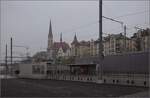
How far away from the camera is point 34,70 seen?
43312 millimetres

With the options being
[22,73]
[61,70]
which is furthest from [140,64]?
[22,73]

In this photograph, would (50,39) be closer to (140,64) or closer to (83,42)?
(83,42)

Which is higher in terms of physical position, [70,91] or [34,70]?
[70,91]

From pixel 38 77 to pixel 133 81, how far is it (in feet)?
69.8

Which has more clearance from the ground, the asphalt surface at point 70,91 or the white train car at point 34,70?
the asphalt surface at point 70,91

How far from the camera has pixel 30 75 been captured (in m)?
44.5

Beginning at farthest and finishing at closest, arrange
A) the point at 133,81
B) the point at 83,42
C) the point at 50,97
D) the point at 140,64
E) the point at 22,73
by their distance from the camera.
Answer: the point at 83,42
the point at 22,73
the point at 140,64
the point at 133,81
the point at 50,97

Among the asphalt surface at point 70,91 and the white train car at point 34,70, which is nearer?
the asphalt surface at point 70,91

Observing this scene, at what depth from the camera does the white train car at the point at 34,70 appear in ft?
136

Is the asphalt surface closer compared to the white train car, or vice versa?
the asphalt surface

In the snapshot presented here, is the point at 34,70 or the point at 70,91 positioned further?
the point at 34,70

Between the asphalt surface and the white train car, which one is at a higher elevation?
the asphalt surface

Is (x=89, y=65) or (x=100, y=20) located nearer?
(x=100, y=20)

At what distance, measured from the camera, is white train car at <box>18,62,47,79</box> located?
→ 4135 cm
